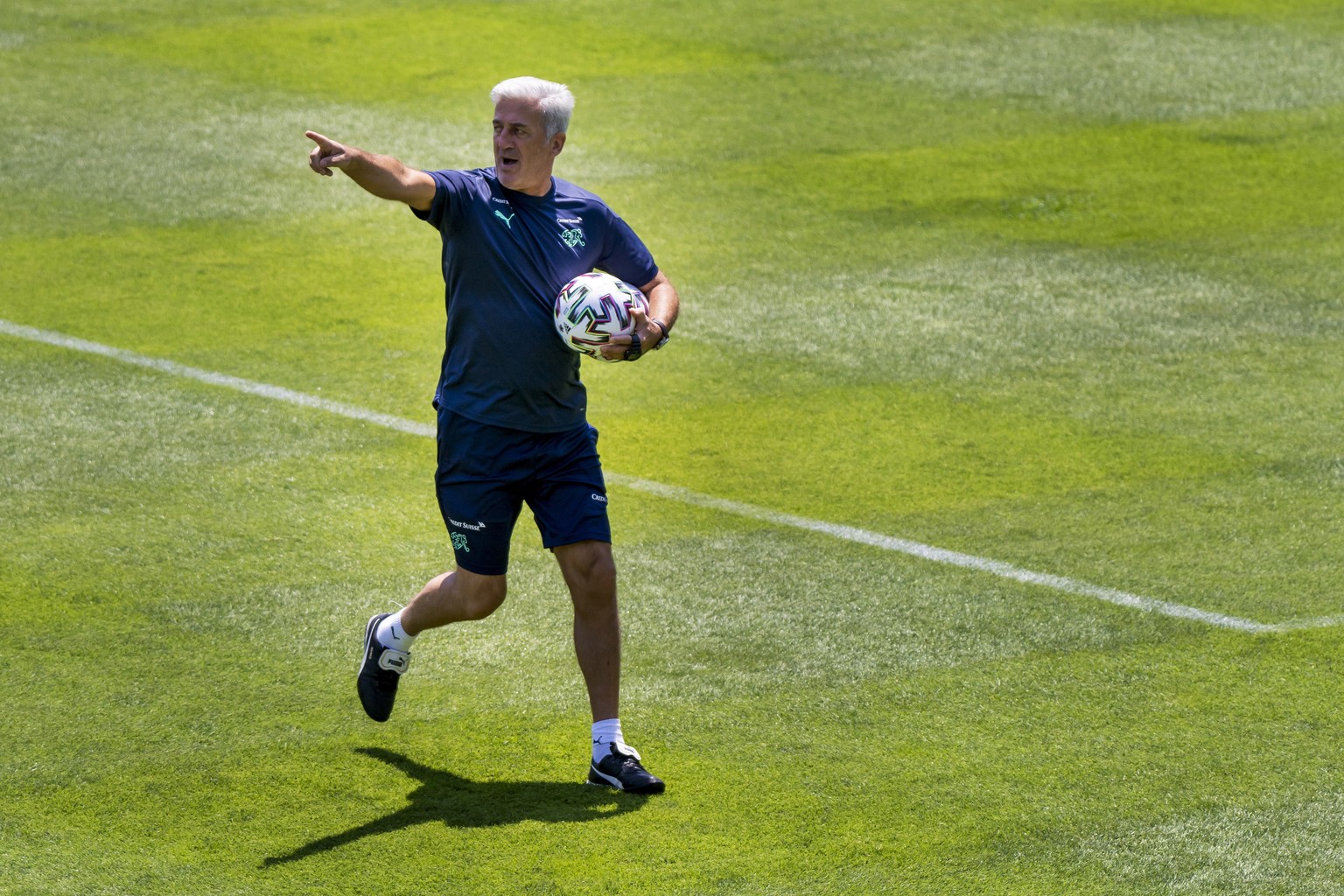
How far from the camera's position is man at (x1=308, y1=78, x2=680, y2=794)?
671cm

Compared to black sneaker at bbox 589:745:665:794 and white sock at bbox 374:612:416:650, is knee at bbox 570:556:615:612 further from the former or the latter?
white sock at bbox 374:612:416:650

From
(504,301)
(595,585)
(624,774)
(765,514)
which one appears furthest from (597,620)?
(765,514)

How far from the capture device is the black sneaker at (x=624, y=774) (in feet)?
21.8

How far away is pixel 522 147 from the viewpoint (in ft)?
22.1

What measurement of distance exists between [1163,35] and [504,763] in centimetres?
1440

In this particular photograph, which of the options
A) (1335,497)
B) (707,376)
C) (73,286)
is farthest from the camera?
(73,286)

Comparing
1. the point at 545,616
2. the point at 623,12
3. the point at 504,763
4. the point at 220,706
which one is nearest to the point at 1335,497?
the point at 545,616

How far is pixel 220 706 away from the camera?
7273 mm

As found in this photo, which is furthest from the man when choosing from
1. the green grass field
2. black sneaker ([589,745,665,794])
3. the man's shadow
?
the green grass field

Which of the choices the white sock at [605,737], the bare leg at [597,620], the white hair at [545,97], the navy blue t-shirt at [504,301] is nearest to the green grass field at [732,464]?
the white sock at [605,737]

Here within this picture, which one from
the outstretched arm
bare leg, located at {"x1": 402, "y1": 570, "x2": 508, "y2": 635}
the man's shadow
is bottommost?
the man's shadow

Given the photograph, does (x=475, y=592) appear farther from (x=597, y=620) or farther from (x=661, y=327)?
(x=661, y=327)

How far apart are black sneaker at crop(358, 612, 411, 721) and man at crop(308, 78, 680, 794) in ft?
1.07

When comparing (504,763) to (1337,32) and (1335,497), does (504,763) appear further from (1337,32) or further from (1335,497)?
(1337,32)
